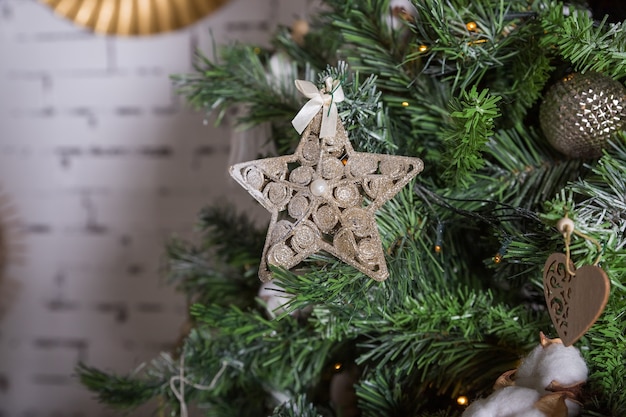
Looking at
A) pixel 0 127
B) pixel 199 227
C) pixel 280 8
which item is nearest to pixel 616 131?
pixel 199 227

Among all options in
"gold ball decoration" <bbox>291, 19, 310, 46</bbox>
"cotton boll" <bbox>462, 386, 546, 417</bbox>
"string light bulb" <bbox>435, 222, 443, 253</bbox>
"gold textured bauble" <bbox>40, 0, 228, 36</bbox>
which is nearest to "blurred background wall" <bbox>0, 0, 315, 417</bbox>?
"gold textured bauble" <bbox>40, 0, 228, 36</bbox>

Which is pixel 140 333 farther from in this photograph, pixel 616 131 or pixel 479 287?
pixel 616 131

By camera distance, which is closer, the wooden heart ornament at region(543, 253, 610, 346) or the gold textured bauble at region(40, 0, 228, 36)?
the wooden heart ornament at region(543, 253, 610, 346)

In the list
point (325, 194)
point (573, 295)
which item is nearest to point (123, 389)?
point (325, 194)

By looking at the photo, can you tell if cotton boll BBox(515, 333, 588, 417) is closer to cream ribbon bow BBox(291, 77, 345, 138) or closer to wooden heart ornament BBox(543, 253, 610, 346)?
wooden heart ornament BBox(543, 253, 610, 346)

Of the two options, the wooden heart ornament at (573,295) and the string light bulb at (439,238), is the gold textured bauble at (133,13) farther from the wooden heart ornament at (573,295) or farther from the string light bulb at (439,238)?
the wooden heart ornament at (573,295)

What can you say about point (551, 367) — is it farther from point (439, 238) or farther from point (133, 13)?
point (133, 13)

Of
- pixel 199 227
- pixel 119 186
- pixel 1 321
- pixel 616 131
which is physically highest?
pixel 616 131

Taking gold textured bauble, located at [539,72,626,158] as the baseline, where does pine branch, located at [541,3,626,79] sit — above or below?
above

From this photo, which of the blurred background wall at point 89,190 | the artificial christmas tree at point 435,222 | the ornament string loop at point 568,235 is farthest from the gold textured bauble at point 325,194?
the blurred background wall at point 89,190
